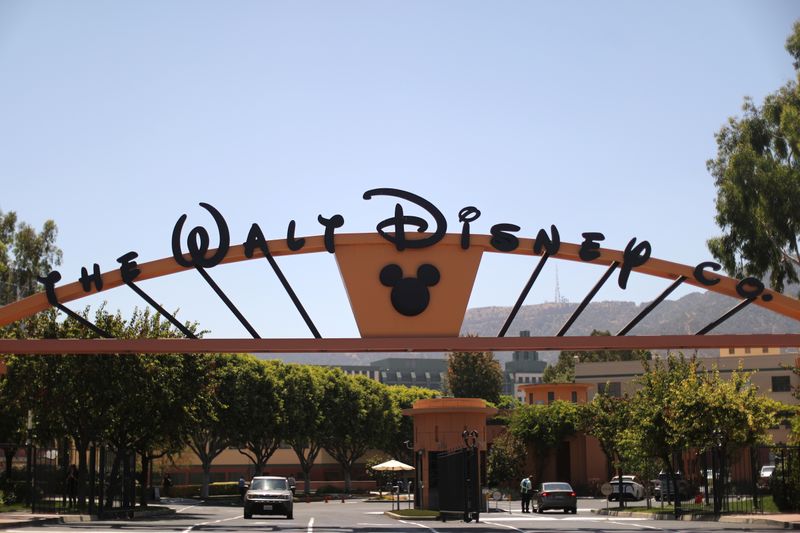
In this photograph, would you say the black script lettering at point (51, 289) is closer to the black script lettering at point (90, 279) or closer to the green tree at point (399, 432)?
the black script lettering at point (90, 279)

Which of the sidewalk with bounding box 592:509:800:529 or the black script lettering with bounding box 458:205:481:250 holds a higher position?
the black script lettering with bounding box 458:205:481:250

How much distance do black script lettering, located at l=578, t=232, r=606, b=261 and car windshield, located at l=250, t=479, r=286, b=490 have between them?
1739cm

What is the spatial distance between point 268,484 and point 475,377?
76071mm

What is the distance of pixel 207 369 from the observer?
146ft

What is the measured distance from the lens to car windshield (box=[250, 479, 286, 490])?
129 feet

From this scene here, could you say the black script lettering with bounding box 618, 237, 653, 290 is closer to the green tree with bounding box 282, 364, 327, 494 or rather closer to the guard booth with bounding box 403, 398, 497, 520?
the guard booth with bounding box 403, 398, 497, 520

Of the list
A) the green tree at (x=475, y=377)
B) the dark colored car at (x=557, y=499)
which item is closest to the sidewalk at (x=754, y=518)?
the dark colored car at (x=557, y=499)

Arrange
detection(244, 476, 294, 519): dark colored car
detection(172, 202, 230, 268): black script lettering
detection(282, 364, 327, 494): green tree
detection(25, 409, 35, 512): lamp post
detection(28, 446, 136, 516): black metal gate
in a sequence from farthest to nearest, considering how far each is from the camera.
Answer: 1. detection(282, 364, 327, 494): green tree
2. detection(244, 476, 294, 519): dark colored car
3. detection(28, 446, 136, 516): black metal gate
4. detection(25, 409, 35, 512): lamp post
5. detection(172, 202, 230, 268): black script lettering

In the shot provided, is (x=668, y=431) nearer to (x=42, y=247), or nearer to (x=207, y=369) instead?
(x=207, y=369)

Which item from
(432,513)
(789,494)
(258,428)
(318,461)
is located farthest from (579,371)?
(789,494)

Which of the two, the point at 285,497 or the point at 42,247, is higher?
the point at 42,247

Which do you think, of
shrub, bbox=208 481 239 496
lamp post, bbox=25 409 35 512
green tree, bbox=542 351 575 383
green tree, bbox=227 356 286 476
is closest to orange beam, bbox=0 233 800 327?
lamp post, bbox=25 409 35 512

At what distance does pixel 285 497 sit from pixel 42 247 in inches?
1368

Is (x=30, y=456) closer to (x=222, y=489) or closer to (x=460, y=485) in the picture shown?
(x=460, y=485)
